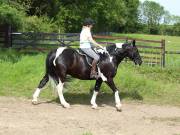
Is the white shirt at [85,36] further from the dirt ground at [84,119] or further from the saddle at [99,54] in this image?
the dirt ground at [84,119]

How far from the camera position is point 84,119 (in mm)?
10273

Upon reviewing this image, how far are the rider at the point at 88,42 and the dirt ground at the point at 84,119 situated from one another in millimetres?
1212

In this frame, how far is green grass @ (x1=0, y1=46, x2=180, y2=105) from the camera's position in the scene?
13.4 m

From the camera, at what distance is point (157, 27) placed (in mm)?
125062

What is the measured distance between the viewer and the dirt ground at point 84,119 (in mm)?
8898

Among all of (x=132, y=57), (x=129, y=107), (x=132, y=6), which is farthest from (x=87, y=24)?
(x=132, y=6)

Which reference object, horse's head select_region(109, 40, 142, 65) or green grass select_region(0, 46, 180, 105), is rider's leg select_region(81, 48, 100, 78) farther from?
green grass select_region(0, 46, 180, 105)

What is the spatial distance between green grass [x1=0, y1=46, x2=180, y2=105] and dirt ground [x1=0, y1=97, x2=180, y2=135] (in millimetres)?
810

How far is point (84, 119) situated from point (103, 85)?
3.86m

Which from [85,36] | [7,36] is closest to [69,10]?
[7,36]

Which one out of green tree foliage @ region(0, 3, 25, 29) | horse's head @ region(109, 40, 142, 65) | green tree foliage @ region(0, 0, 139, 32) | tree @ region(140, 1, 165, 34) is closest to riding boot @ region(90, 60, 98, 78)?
horse's head @ region(109, 40, 142, 65)

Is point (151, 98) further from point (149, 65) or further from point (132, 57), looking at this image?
point (149, 65)

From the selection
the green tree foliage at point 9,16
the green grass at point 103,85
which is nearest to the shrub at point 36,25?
the green tree foliage at point 9,16

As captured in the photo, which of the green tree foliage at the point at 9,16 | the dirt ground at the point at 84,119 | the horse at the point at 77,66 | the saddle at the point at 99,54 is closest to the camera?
the dirt ground at the point at 84,119
